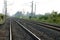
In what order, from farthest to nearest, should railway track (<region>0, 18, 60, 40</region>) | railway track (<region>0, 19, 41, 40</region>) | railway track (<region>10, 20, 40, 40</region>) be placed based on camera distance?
railway track (<region>0, 18, 60, 40</region>) < railway track (<region>0, 19, 41, 40</region>) < railway track (<region>10, 20, 40, 40</region>)

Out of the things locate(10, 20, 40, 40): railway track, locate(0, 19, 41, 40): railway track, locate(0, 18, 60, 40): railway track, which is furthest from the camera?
locate(0, 18, 60, 40): railway track

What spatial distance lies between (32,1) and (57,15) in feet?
126

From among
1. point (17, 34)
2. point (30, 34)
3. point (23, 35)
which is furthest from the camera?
point (17, 34)

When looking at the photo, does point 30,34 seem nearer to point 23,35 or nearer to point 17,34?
point 23,35

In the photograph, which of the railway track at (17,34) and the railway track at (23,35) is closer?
the railway track at (23,35)

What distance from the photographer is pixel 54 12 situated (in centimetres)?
4647

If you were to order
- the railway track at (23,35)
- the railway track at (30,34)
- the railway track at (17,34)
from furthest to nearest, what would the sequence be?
the railway track at (30,34) < the railway track at (17,34) < the railway track at (23,35)

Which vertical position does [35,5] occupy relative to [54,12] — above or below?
above

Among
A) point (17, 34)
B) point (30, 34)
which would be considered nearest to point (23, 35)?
point (30, 34)

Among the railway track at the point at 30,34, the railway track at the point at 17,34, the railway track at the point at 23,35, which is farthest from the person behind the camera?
the railway track at the point at 30,34

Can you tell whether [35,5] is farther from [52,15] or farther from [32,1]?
[52,15]

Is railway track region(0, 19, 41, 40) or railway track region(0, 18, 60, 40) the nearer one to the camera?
railway track region(0, 19, 41, 40)

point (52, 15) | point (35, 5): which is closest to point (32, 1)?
point (35, 5)

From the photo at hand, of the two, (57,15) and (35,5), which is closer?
(57,15)
